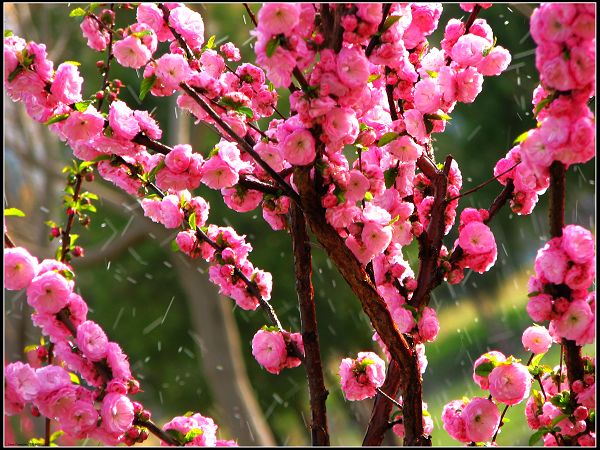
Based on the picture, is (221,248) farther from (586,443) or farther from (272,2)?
(586,443)

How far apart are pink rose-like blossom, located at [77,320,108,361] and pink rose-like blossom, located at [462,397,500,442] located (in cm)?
49

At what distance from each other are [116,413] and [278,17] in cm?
51

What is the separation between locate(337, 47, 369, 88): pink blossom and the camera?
0.85 m

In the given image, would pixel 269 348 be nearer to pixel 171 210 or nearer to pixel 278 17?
pixel 171 210

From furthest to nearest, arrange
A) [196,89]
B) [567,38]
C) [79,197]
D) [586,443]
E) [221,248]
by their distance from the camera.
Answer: [79,197]
[221,248]
[196,89]
[586,443]
[567,38]

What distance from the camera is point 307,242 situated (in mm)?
1124

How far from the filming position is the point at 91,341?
3.08 ft

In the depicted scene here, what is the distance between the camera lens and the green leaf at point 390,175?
42.2 inches

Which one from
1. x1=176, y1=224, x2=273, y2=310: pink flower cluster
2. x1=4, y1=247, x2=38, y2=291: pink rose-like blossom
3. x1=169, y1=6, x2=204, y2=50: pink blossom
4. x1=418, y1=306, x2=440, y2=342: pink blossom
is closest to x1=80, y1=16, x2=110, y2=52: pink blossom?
x1=169, y1=6, x2=204, y2=50: pink blossom

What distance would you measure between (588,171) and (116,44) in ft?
24.2

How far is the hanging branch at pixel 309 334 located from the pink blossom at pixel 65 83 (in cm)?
36

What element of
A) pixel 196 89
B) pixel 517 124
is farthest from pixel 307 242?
pixel 517 124

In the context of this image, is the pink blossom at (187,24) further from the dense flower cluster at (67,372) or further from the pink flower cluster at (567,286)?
the pink flower cluster at (567,286)

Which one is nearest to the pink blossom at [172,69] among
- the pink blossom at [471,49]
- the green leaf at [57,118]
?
the green leaf at [57,118]
